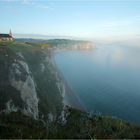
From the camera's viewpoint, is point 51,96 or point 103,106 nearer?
point 51,96

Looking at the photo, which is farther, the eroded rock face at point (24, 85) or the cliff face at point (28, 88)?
the eroded rock face at point (24, 85)

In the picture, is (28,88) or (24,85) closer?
(24,85)

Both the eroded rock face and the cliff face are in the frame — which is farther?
the eroded rock face

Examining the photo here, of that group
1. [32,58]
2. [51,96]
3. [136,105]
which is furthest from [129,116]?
[32,58]

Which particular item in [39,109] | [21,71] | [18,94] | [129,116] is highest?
[21,71]

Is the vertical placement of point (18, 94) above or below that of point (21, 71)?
below

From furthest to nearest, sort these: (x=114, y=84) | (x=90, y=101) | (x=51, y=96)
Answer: (x=114, y=84)
(x=90, y=101)
(x=51, y=96)

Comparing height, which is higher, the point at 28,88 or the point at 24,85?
the point at 24,85

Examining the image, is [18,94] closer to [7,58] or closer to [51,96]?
[7,58]
